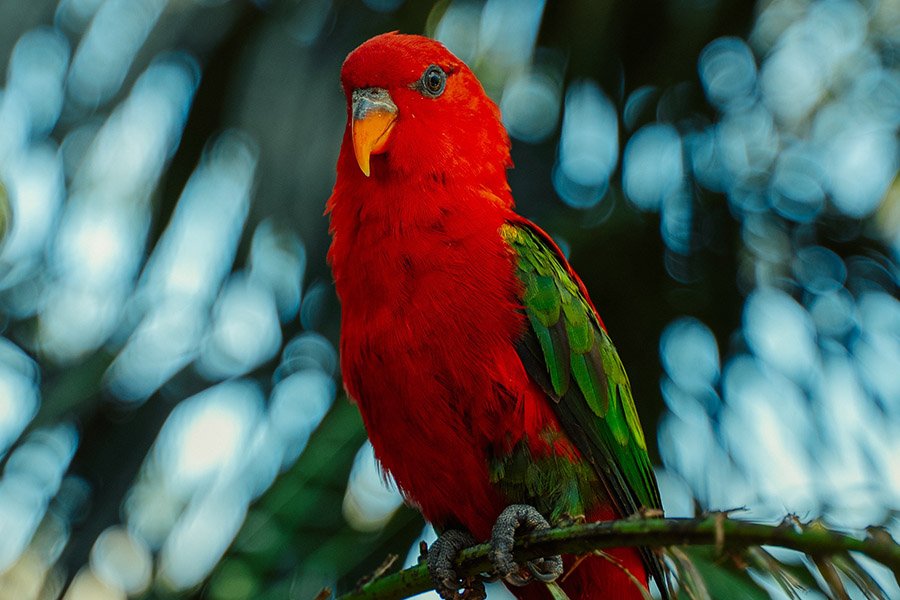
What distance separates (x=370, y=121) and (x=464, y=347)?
1.98 ft

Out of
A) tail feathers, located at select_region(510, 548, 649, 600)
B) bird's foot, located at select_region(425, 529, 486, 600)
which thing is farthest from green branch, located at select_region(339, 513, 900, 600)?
tail feathers, located at select_region(510, 548, 649, 600)

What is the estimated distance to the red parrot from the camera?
192 cm

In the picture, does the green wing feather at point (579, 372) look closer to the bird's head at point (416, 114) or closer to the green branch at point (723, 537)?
the bird's head at point (416, 114)

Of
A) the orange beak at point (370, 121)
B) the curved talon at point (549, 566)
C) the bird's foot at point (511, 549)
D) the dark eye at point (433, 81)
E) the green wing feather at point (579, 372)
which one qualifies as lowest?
the curved talon at point (549, 566)

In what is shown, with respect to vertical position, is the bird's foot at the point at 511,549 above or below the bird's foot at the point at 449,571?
above

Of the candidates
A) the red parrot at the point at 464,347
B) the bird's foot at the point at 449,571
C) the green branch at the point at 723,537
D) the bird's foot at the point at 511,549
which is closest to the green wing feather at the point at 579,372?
the red parrot at the point at 464,347

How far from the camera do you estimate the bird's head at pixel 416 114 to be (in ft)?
7.16

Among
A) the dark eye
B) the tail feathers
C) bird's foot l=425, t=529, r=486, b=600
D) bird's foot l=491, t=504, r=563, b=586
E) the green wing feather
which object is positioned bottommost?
the tail feathers

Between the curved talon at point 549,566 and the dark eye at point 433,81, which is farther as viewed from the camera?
the dark eye at point 433,81

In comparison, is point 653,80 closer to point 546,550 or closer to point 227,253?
point 227,253

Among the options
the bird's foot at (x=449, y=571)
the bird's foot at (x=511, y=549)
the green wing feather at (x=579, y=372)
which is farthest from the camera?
the green wing feather at (x=579, y=372)

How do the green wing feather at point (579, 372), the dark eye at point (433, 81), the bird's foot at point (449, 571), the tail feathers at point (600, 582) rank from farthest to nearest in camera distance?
the dark eye at point (433, 81), the tail feathers at point (600, 582), the green wing feather at point (579, 372), the bird's foot at point (449, 571)

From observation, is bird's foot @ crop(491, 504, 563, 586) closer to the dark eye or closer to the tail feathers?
the tail feathers

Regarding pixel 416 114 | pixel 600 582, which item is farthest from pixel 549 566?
pixel 416 114
